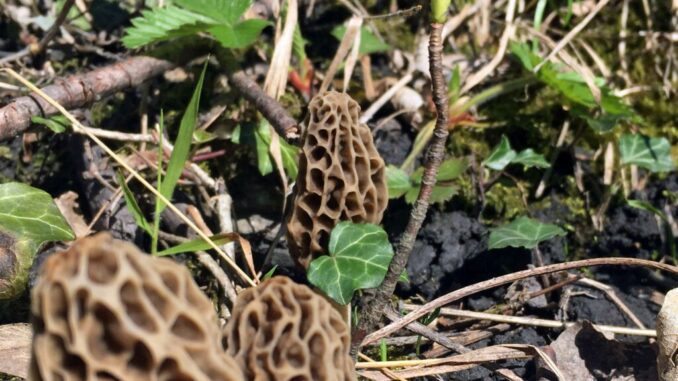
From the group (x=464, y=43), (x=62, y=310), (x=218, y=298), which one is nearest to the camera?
(x=62, y=310)

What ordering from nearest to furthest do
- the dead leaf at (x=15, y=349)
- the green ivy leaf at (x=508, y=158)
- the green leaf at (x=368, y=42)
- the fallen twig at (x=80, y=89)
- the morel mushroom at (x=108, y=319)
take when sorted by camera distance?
the morel mushroom at (x=108, y=319) < the dead leaf at (x=15, y=349) < the fallen twig at (x=80, y=89) < the green ivy leaf at (x=508, y=158) < the green leaf at (x=368, y=42)

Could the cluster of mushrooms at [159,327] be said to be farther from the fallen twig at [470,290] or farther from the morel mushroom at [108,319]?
the fallen twig at [470,290]

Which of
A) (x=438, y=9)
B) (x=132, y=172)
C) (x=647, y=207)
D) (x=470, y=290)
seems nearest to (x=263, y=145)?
(x=132, y=172)

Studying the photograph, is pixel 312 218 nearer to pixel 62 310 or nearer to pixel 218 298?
pixel 218 298

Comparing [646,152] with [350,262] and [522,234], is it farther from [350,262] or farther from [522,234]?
[350,262]

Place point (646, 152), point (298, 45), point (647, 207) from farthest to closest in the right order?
point (298, 45), point (646, 152), point (647, 207)

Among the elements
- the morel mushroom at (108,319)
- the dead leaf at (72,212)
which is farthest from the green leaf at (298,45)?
the morel mushroom at (108,319)

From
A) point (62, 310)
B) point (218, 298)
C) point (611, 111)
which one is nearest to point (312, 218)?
point (218, 298)
